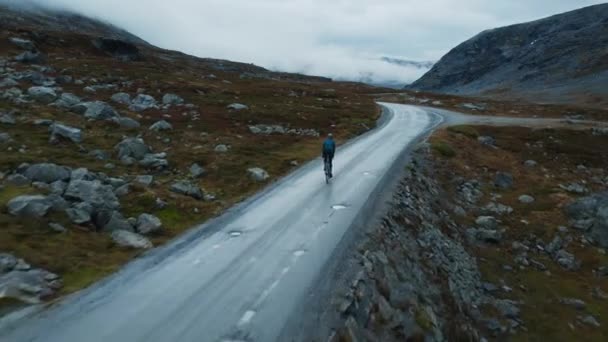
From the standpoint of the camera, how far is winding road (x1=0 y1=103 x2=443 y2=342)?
1158cm

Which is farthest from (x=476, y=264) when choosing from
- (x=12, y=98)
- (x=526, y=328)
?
(x=12, y=98)

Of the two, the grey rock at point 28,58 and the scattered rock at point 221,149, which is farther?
the grey rock at point 28,58

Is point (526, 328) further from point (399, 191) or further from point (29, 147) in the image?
point (29, 147)

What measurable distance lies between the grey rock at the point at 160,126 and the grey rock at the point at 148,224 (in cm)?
2279

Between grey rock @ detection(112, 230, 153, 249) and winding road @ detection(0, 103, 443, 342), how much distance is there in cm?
81

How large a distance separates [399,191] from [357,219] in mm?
6210

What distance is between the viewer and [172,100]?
55438 millimetres

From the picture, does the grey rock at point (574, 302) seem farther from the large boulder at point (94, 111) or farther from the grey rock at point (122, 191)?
the large boulder at point (94, 111)

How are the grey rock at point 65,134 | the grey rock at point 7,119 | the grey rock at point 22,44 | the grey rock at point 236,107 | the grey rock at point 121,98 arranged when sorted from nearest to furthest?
the grey rock at point 65,134 → the grey rock at point 7,119 → the grey rock at point 121,98 → the grey rock at point 236,107 → the grey rock at point 22,44

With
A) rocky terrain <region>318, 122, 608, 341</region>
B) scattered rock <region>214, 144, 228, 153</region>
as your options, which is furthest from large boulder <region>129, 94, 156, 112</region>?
rocky terrain <region>318, 122, 608, 341</region>

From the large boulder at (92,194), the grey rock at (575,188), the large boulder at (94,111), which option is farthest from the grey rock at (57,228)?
the grey rock at (575,188)

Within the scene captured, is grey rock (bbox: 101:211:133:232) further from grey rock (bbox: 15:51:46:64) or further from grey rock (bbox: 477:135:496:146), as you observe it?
grey rock (bbox: 15:51:46:64)

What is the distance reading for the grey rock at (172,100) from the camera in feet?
180

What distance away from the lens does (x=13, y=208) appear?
17719mm
